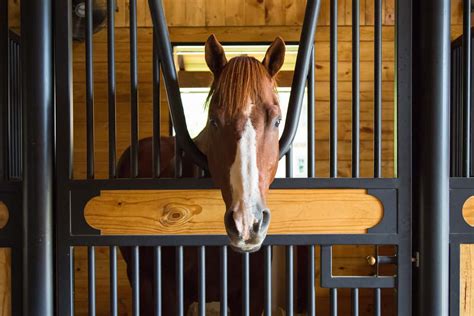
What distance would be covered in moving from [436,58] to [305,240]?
0.61 m

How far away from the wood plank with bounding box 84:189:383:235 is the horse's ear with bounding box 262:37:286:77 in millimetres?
337

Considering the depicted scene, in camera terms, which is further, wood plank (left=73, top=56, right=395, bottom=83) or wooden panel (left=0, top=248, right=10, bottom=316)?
wood plank (left=73, top=56, right=395, bottom=83)

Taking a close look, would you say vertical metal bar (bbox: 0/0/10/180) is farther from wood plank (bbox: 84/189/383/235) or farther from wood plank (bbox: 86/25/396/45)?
wood plank (bbox: 86/25/396/45)

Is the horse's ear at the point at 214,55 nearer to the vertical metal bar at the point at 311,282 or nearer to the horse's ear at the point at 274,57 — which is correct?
the horse's ear at the point at 274,57

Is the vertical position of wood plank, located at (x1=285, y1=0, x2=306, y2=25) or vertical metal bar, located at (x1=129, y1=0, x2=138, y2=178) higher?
wood plank, located at (x1=285, y1=0, x2=306, y2=25)

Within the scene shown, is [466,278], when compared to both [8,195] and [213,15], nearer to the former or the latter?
[8,195]

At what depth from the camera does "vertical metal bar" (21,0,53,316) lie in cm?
119

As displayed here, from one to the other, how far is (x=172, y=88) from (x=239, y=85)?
9.4 inches

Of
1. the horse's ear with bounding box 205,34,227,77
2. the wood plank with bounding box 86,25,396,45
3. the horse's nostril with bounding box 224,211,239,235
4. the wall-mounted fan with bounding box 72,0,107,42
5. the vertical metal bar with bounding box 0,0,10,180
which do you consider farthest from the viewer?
the wood plank with bounding box 86,25,396,45

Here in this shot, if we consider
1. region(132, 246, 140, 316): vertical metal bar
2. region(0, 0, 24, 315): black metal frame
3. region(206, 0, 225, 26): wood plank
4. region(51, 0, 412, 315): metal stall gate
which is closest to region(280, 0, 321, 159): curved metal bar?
region(51, 0, 412, 315): metal stall gate

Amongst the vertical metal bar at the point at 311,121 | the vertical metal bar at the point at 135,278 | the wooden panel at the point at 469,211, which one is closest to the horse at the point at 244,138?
the vertical metal bar at the point at 311,121

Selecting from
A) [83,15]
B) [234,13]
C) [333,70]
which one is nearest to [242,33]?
[234,13]

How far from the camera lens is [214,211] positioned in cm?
121

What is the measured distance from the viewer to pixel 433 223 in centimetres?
117
